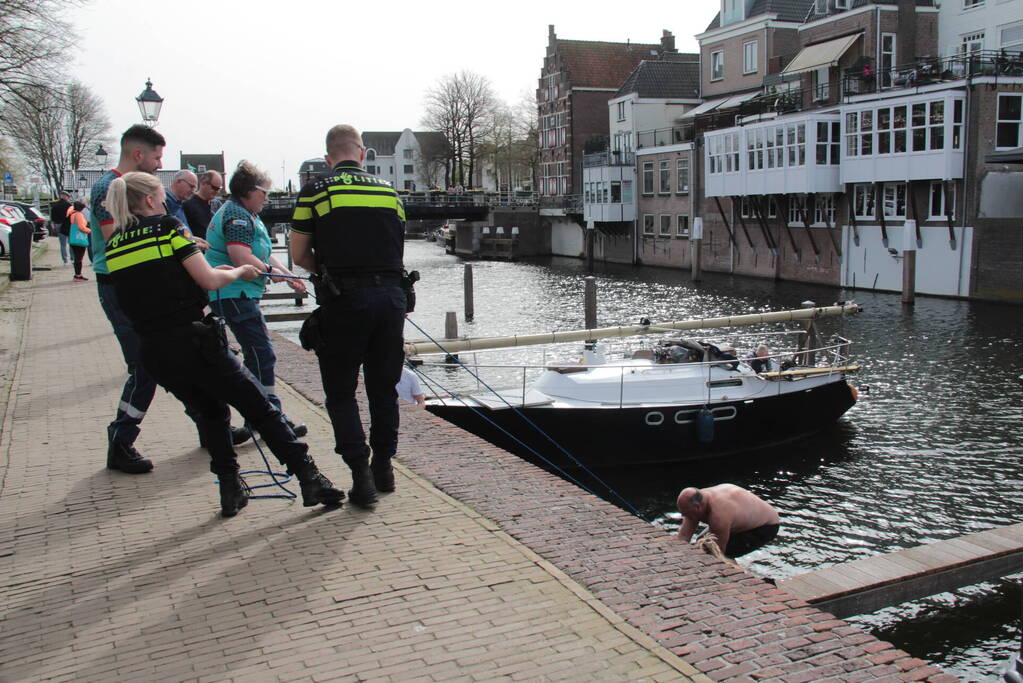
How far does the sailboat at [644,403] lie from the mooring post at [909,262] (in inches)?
748

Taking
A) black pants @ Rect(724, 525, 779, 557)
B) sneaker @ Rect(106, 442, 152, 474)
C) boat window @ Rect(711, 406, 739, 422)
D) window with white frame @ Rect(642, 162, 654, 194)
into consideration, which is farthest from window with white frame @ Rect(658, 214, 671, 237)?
sneaker @ Rect(106, 442, 152, 474)

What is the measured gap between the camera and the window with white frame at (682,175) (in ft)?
170

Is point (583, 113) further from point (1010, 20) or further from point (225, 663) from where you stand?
point (225, 663)

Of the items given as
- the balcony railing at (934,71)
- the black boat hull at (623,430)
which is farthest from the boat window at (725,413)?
the balcony railing at (934,71)

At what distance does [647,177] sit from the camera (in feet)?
185

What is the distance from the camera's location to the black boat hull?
14.1 meters

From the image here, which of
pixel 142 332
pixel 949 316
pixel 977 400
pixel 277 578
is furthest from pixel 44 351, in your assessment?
pixel 949 316

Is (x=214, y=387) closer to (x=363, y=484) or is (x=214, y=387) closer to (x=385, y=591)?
(x=363, y=484)

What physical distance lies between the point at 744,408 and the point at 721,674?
38.7 feet

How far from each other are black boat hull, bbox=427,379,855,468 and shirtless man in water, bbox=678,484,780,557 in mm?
5930

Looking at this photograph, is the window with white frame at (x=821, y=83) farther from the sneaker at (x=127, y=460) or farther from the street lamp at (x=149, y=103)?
the sneaker at (x=127, y=460)

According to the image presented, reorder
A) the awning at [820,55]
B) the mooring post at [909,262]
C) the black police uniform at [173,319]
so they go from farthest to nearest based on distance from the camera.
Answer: the awning at [820,55], the mooring post at [909,262], the black police uniform at [173,319]

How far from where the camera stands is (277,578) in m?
4.52

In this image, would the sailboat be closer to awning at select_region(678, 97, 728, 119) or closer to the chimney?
awning at select_region(678, 97, 728, 119)
